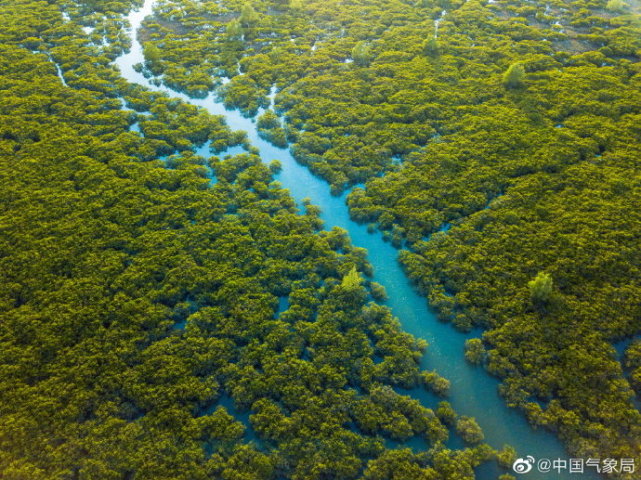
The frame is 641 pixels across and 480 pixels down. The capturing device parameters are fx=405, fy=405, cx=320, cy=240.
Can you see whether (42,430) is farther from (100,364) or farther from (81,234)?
(81,234)

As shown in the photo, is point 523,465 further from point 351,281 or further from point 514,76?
point 514,76

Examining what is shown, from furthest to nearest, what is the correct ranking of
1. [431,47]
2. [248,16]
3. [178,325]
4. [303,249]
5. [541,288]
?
[248,16] → [431,47] → [303,249] → [178,325] → [541,288]

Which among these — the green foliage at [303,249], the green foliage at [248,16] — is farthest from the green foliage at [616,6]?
the green foliage at [248,16]

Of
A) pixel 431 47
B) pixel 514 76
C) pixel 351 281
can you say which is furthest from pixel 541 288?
pixel 431 47

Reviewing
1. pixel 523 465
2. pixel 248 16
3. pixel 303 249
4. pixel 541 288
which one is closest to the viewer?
pixel 523 465

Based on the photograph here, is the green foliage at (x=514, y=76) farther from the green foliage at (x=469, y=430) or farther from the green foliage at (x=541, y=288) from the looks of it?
the green foliage at (x=469, y=430)

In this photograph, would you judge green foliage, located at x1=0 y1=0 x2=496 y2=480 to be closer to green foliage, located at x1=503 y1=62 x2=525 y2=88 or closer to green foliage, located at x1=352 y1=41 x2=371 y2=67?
green foliage, located at x1=352 y1=41 x2=371 y2=67

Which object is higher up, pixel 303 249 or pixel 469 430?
pixel 303 249

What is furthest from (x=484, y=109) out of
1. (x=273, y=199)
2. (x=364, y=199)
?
(x=273, y=199)
